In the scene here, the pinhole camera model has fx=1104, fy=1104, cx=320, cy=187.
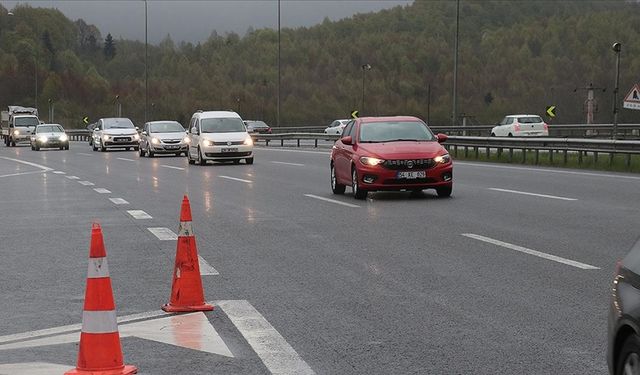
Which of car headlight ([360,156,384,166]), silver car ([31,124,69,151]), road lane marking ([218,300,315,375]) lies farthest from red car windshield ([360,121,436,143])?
silver car ([31,124,69,151])

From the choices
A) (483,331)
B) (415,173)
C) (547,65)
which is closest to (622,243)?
(483,331)

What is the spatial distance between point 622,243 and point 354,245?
2.89 m

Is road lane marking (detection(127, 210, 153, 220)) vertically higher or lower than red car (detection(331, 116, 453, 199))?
lower

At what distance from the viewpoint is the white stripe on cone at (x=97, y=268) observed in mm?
5918

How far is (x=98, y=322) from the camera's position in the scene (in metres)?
5.72

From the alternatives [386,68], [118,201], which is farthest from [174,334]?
[386,68]

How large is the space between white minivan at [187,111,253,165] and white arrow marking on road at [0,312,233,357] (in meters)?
27.6

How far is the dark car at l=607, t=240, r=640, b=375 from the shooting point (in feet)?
13.6

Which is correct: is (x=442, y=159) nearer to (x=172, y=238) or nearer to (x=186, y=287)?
(x=172, y=238)

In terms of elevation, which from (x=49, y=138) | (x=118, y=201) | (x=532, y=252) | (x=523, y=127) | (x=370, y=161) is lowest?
(x=49, y=138)

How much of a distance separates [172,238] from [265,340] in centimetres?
643

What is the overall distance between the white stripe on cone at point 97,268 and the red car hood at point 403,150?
1306 cm

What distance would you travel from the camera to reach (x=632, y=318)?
411 cm

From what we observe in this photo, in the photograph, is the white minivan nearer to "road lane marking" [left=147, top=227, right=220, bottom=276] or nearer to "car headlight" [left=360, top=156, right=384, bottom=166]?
"car headlight" [left=360, top=156, right=384, bottom=166]
